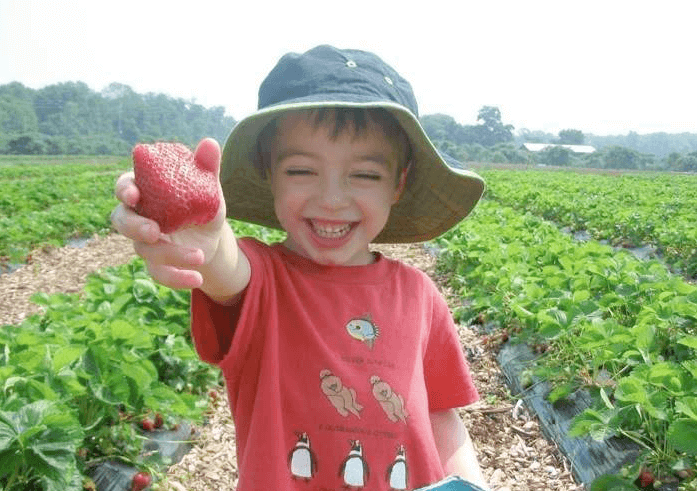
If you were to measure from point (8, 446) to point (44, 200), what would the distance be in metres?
14.2

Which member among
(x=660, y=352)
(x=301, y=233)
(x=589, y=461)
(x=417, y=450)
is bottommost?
(x=589, y=461)

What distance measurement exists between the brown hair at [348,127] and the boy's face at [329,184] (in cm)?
1

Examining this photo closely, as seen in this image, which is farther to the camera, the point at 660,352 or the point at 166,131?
the point at 166,131

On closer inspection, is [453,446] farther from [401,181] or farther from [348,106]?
[348,106]

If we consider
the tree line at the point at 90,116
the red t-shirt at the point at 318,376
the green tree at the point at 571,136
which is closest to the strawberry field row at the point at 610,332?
the red t-shirt at the point at 318,376

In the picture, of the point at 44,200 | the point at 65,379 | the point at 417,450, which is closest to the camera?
the point at 417,450

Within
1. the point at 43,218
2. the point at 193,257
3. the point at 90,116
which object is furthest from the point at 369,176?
the point at 90,116

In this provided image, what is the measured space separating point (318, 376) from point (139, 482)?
171 centimetres

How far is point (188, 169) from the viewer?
3.34 ft

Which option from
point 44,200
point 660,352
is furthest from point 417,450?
point 44,200

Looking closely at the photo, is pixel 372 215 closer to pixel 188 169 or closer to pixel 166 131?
pixel 188 169

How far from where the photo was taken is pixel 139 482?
2727mm

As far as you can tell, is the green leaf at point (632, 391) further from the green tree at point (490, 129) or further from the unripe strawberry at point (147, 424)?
the green tree at point (490, 129)

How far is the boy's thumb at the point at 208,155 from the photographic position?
40.7 inches
